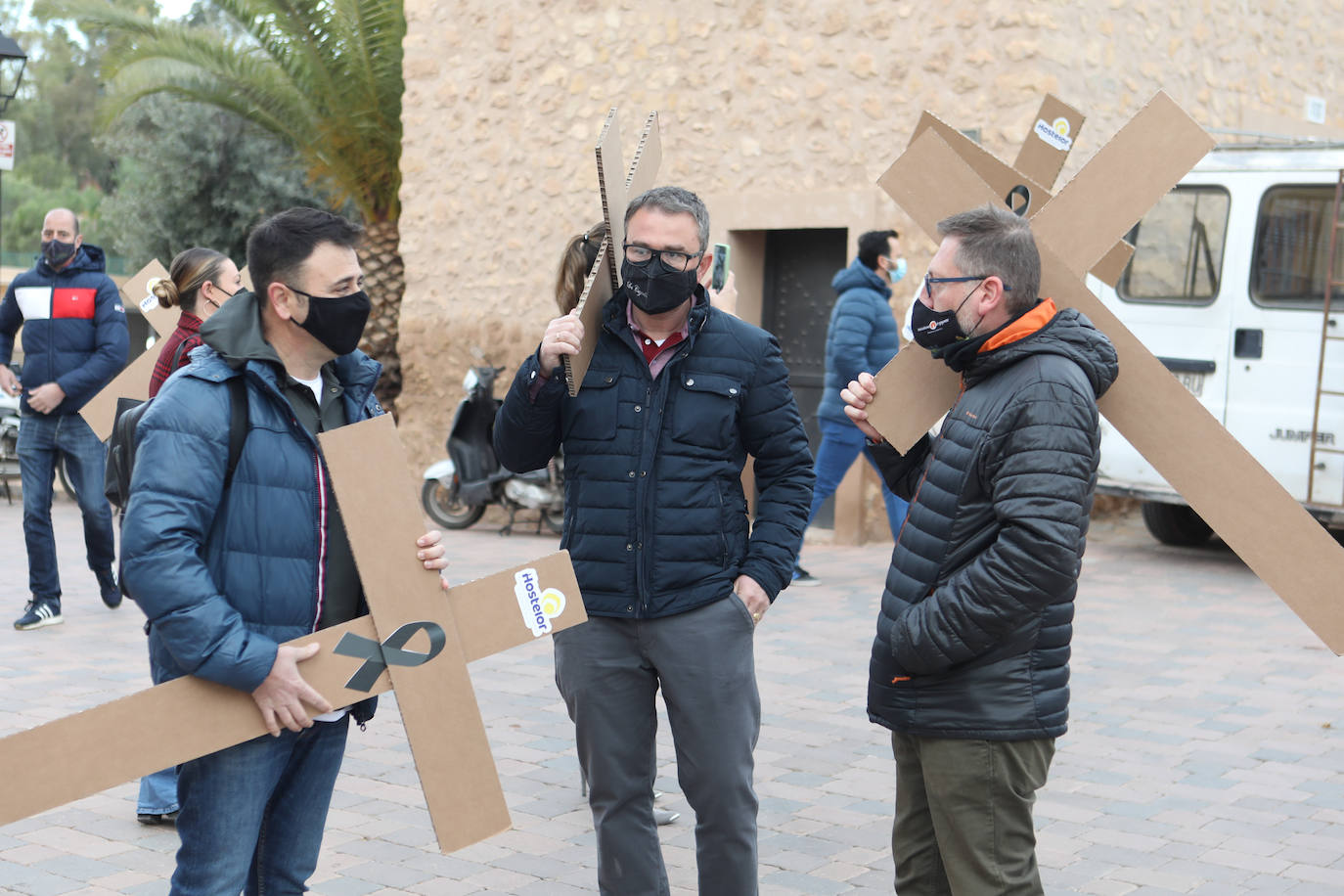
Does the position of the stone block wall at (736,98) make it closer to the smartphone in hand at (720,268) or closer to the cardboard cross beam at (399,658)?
the smartphone in hand at (720,268)

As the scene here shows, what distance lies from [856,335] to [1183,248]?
2942 mm

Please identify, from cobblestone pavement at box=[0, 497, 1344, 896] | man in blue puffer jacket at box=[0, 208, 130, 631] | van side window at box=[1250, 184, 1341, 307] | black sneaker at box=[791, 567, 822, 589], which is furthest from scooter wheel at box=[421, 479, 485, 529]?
van side window at box=[1250, 184, 1341, 307]

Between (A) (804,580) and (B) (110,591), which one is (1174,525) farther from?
(B) (110,591)

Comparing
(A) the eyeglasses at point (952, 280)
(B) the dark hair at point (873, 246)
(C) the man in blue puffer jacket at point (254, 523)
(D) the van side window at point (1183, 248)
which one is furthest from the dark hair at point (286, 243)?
(D) the van side window at point (1183, 248)

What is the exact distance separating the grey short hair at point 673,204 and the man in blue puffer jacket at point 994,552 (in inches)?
23.5

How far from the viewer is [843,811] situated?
4848 mm

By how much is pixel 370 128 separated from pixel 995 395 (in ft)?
44.8

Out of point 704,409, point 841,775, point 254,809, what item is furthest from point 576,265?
point 841,775

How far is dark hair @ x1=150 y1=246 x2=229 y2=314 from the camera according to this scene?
4.91 meters

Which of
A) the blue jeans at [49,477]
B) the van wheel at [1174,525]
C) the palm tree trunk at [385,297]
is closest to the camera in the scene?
the blue jeans at [49,477]

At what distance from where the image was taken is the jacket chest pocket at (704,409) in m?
3.37

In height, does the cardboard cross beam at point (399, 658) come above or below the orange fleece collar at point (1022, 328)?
below

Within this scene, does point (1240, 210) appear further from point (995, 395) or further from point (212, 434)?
point (212, 434)

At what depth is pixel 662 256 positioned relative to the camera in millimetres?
3277
